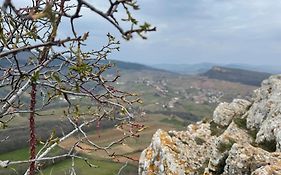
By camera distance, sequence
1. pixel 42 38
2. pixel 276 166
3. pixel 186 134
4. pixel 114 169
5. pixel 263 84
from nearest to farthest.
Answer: pixel 42 38 → pixel 276 166 → pixel 186 134 → pixel 263 84 → pixel 114 169

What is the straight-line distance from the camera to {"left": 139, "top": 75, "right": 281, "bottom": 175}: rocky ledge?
13.4 m

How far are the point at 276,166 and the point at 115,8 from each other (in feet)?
33.5

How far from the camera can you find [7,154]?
419ft

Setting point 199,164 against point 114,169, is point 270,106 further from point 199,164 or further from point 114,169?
point 114,169

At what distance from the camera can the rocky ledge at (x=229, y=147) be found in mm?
13375

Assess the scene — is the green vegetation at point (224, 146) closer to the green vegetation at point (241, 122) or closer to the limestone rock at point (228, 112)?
the green vegetation at point (241, 122)

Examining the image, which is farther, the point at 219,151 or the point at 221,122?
the point at 221,122

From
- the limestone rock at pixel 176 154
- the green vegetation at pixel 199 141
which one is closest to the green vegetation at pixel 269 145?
the limestone rock at pixel 176 154

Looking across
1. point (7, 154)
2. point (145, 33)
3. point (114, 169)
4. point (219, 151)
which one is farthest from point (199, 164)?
point (7, 154)

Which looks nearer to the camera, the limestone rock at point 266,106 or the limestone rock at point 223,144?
the limestone rock at point 223,144

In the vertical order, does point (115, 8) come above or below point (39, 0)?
below

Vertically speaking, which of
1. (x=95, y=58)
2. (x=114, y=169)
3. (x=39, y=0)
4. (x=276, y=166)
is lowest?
(x=114, y=169)

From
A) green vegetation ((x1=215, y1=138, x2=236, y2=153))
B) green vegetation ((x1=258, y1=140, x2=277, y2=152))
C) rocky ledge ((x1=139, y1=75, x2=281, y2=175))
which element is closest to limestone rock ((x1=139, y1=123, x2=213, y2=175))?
rocky ledge ((x1=139, y1=75, x2=281, y2=175))

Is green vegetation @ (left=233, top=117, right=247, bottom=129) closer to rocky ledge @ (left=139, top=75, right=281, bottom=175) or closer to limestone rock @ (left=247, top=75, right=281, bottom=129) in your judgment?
rocky ledge @ (left=139, top=75, right=281, bottom=175)
